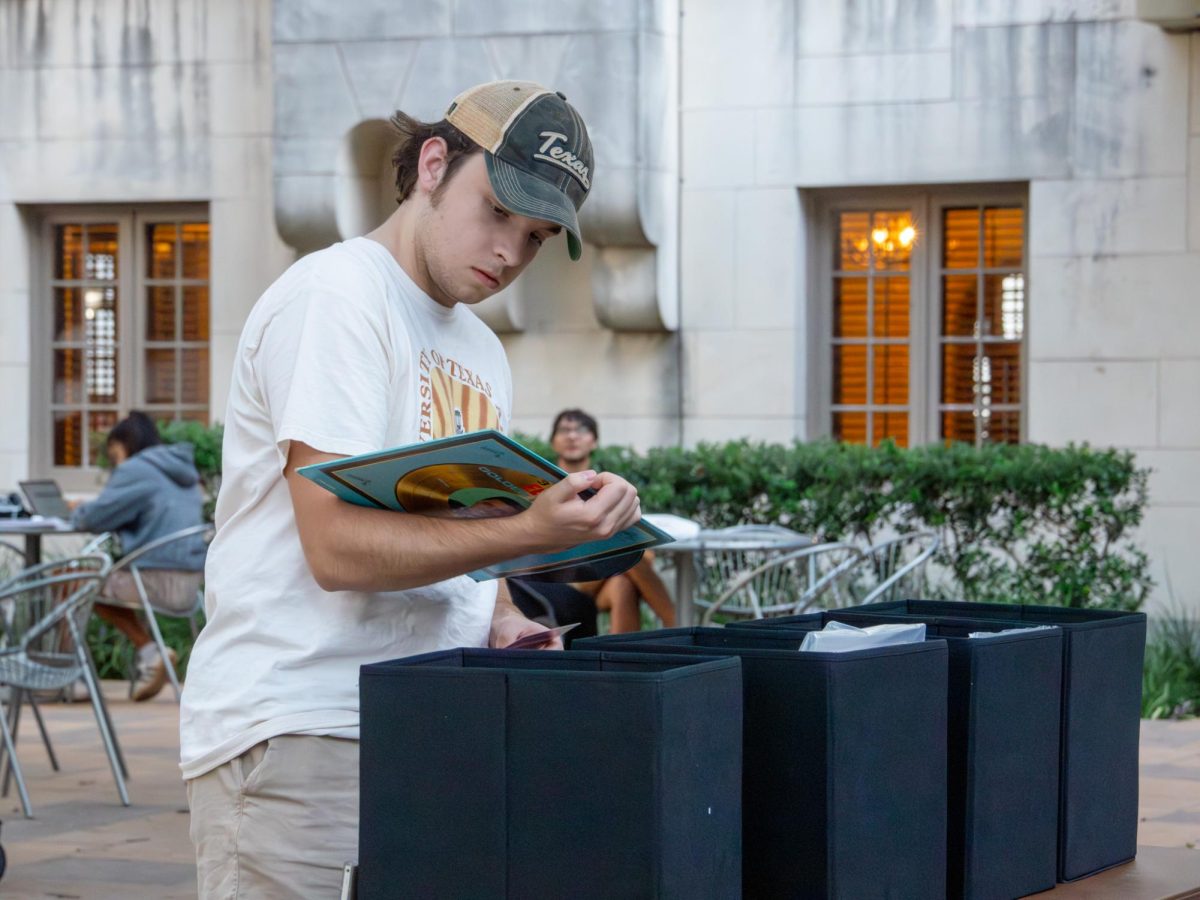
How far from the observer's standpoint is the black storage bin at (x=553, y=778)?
6.41 feet

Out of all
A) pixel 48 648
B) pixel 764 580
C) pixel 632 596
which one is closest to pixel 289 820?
pixel 48 648

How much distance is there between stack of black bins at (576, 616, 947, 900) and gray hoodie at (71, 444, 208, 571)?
765cm

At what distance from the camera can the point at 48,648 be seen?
7.10 metres

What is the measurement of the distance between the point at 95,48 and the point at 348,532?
440 inches

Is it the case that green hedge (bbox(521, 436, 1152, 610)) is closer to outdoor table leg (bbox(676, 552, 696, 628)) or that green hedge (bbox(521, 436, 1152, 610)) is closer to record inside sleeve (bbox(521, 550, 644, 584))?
outdoor table leg (bbox(676, 552, 696, 628))

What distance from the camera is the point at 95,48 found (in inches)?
496

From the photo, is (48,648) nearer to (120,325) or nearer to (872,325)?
(120,325)

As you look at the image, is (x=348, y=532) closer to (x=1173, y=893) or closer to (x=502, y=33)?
(x=1173, y=893)

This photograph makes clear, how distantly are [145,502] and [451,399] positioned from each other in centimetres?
752

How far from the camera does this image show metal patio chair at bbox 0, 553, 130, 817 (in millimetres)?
6828

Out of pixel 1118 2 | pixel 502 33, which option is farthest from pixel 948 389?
pixel 502 33

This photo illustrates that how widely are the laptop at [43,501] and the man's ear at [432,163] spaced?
319 inches

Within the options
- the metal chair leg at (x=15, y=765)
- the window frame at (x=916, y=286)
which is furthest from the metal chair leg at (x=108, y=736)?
the window frame at (x=916, y=286)

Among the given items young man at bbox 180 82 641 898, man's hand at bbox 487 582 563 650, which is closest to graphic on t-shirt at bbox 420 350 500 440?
young man at bbox 180 82 641 898
